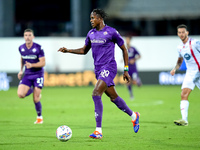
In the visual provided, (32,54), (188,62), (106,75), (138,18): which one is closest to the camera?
(106,75)

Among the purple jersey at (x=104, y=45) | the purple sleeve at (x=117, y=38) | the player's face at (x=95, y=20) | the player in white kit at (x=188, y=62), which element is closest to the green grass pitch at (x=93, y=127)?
the player in white kit at (x=188, y=62)

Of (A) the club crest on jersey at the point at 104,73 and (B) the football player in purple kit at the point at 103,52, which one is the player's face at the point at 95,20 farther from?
(A) the club crest on jersey at the point at 104,73

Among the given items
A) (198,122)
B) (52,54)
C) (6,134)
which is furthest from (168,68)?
(6,134)

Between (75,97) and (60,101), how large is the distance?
1.65m

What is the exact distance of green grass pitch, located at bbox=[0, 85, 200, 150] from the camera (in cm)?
780

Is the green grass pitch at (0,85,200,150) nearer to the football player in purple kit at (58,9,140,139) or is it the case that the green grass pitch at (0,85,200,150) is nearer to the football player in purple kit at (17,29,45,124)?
the football player in purple kit at (17,29,45,124)

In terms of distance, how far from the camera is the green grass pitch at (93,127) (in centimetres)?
780

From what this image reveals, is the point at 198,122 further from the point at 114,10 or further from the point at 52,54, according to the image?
the point at 114,10

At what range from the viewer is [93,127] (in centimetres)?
1019

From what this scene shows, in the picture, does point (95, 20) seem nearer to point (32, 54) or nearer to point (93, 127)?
point (93, 127)

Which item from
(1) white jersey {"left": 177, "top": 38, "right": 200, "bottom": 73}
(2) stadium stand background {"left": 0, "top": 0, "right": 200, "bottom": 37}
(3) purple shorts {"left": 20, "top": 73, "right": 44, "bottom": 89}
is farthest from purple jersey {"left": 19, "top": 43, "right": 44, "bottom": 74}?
(2) stadium stand background {"left": 0, "top": 0, "right": 200, "bottom": 37}

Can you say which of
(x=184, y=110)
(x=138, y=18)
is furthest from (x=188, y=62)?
(x=138, y=18)

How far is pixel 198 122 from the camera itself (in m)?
10.8

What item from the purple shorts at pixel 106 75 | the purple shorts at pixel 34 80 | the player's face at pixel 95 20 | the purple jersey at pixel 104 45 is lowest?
the purple shorts at pixel 34 80
